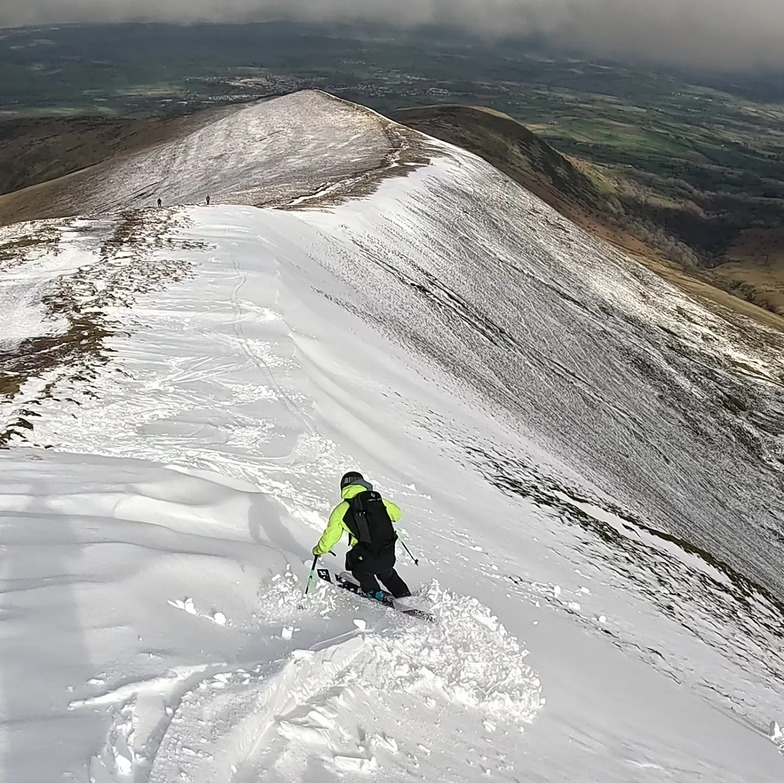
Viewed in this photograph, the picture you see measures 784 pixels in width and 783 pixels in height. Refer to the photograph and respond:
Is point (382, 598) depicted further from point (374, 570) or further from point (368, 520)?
point (368, 520)

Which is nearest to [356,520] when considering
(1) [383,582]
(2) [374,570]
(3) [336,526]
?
(3) [336,526]

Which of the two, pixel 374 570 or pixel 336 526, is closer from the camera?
pixel 336 526

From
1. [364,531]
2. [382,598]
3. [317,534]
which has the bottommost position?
[317,534]

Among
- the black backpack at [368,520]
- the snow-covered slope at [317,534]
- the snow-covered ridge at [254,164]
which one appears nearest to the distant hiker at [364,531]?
the black backpack at [368,520]

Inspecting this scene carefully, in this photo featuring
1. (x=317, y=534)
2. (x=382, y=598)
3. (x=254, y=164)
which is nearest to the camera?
(x=382, y=598)

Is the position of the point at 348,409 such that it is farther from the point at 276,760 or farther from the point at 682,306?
the point at 682,306

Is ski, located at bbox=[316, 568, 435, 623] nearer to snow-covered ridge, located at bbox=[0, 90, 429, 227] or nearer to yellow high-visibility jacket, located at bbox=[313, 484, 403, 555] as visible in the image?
yellow high-visibility jacket, located at bbox=[313, 484, 403, 555]

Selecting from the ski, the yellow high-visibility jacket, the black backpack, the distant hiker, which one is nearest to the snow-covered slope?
the ski

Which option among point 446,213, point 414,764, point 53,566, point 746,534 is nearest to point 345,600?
point 414,764

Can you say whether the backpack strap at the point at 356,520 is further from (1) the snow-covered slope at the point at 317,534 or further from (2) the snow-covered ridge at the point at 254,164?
(2) the snow-covered ridge at the point at 254,164
